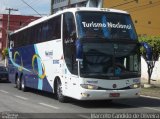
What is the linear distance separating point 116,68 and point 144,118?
3.75 meters

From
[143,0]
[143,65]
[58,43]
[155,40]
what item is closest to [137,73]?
[58,43]

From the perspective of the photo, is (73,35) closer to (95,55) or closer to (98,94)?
(95,55)

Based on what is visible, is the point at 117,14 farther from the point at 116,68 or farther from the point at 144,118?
the point at 144,118

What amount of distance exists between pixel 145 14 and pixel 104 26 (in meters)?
43.6

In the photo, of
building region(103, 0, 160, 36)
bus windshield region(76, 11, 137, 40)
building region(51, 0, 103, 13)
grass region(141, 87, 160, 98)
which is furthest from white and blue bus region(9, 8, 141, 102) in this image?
building region(51, 0, 103, 13)

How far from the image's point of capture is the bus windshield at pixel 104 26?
57.9 feet

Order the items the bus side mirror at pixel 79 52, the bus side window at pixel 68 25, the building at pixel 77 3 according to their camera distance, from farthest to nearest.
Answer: the building at pixel 77 3, the bus side window at pixel 68 25, the bus side mirror at pixel 79 52

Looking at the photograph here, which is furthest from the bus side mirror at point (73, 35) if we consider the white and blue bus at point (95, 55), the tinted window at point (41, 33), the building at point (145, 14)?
the building at point (145, 14)

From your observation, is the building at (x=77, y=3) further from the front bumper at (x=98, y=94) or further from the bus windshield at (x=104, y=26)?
the front bumper at (x=98, y=94)

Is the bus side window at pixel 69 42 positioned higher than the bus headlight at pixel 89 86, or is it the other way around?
the bus side window at pixel 69 42

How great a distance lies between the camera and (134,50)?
1791 cm

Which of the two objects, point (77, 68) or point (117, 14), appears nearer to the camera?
point (77, 68)

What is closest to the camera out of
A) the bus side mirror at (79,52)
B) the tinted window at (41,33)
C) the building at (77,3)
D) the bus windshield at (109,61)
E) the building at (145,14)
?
the bus side mirror at (79,52)

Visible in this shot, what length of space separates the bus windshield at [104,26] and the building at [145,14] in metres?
40.9
